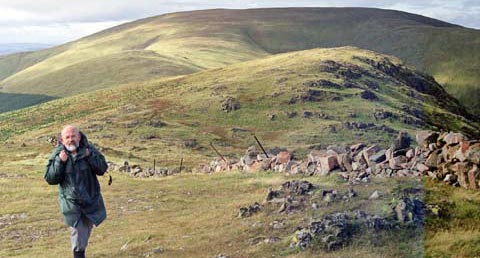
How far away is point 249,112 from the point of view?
277 ft

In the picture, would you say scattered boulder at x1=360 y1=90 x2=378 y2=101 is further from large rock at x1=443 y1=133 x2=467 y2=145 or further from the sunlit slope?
large rock at x1=443 y1=133 x2=467 y2=145

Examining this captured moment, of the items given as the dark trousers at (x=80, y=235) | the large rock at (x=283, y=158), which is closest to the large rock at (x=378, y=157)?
the large rock at (x=283, y=158)

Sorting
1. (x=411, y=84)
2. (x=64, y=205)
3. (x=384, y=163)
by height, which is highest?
(x=64, y=205)

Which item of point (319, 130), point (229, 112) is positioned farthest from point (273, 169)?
point (229, 112)

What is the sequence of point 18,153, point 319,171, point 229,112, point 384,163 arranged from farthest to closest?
point 229,112
point 18,153
point 319,171
point 384,163

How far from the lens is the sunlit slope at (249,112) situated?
6931 centimetres

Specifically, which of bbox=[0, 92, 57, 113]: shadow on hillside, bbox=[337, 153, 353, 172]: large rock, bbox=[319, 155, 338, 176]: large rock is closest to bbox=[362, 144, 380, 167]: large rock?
bbox=[337, 153, 353, 172]: large rock

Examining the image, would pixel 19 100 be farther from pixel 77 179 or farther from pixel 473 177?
pixel 77 179

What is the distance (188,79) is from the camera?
117m

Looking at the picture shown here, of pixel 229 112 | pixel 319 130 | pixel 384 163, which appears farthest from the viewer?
pixel 229 112

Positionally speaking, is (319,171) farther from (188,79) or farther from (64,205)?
(188,79)

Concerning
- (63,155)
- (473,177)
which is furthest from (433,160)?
(63,155)

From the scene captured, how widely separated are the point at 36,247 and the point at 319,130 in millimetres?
52373

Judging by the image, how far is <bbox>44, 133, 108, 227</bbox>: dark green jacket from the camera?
13.8 m
